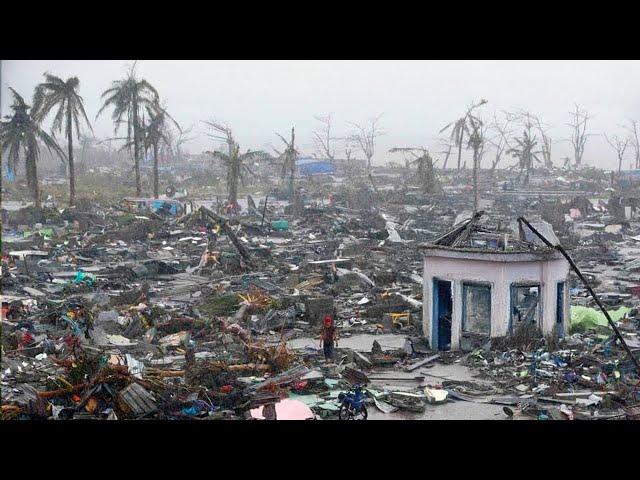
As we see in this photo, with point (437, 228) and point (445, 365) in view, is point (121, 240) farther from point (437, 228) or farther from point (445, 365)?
point (445, 365)

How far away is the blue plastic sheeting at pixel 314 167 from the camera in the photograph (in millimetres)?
39250

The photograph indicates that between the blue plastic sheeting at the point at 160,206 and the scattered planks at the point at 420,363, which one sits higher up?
the blue plastic sheeting at the point at 160,206

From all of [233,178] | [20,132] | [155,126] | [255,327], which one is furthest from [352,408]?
[155,126]

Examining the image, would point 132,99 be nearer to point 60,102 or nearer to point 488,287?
point 60,102

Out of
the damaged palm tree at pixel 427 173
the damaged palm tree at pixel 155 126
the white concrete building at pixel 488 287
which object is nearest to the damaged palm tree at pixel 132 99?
the damaged palm tree at pixel 155 126

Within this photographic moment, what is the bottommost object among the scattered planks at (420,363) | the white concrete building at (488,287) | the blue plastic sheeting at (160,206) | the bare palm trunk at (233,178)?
the scattered planks at (420,363)

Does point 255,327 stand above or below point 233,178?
below

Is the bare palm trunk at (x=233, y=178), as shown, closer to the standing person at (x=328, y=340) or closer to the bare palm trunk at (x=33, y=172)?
the bare palm trunk at (x=33, y=172)

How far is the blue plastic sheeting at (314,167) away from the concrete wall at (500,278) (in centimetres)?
2771

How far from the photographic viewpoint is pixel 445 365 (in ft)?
35.4

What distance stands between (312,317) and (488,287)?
3.36m

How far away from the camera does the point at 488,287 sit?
444 inches
